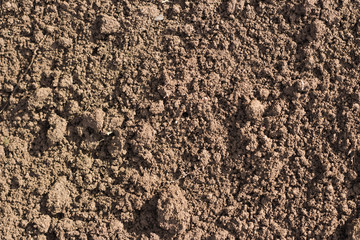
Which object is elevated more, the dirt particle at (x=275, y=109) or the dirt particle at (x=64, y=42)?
the dirt particle at (x=275, y=109)

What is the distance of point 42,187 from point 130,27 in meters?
1.17

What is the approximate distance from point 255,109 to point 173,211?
81cm

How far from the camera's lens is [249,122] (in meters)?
2.21

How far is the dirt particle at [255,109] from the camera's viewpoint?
2.18m

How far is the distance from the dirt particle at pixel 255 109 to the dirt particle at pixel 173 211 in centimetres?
66

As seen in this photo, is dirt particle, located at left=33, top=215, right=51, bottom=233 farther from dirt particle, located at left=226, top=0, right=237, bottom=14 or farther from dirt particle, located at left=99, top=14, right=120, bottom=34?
dirt particle, located at left=226, top=0, right=237, bottom=14

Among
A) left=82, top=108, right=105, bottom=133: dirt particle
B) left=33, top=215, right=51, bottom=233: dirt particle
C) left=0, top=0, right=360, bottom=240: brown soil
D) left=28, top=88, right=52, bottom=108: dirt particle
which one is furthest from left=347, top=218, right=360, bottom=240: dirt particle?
left=28, top=88, right=52, bottom=108: dirt particle

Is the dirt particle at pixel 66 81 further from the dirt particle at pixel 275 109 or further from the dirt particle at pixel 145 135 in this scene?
the dirt particle at pixel 275 109

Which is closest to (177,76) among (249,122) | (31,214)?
(249,122)

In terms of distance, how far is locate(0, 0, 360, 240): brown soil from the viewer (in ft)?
7.29

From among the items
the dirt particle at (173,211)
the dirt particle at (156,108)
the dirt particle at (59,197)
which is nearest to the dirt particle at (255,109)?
the dirt particle at (156,108)

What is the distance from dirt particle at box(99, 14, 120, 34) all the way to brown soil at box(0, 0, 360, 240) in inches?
0.5

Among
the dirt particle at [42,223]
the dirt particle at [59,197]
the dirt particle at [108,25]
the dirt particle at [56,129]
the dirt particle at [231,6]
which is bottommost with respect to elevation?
the dirt particle at [42,223]

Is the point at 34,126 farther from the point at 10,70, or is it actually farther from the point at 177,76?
the point at 177,76
